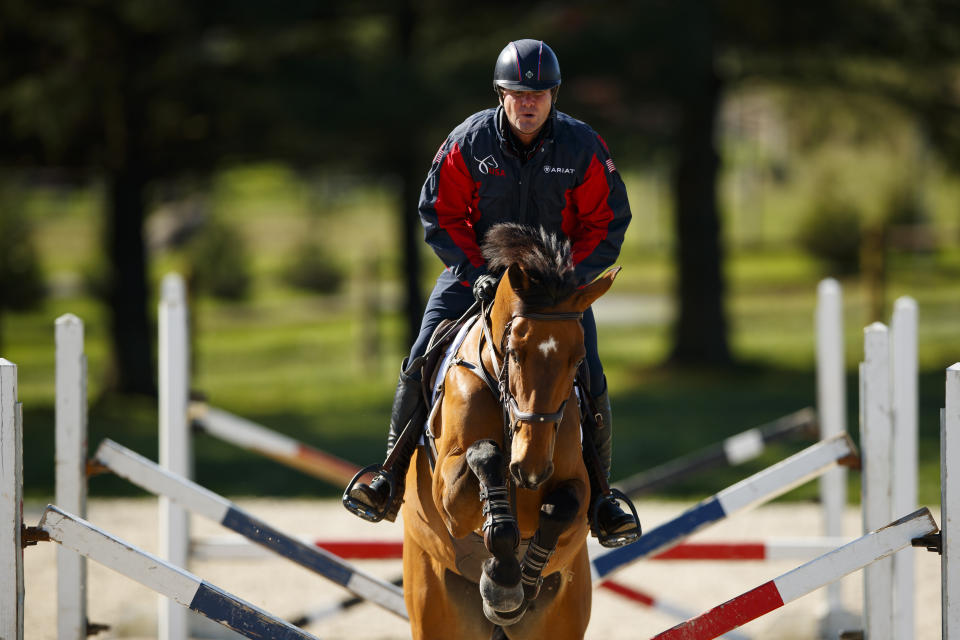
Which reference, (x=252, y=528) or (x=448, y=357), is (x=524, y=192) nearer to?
(x=448, y=357)

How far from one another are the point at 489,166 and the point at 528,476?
1159 millimetres

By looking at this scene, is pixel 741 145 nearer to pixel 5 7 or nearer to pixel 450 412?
pixel 5 7

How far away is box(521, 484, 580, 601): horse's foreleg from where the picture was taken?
3.27 meters

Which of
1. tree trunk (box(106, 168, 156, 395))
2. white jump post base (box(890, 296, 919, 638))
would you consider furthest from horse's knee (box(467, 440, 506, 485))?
tree trunk (box(106, 168, 156, 395))

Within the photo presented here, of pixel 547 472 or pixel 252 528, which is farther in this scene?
pixel 252 528

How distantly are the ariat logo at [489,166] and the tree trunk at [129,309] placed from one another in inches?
412

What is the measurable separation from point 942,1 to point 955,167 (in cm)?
208

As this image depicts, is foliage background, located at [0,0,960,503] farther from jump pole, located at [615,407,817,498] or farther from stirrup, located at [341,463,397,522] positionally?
stirrup, located at [341,463,397,522]

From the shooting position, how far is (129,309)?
44.9 ft

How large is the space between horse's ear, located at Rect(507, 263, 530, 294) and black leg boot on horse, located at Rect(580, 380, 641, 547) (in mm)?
641

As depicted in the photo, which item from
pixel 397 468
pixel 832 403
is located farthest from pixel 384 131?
pixel 397 468

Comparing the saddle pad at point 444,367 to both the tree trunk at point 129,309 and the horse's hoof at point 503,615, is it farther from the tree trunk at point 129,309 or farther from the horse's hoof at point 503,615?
the tree trunk at point 129,309

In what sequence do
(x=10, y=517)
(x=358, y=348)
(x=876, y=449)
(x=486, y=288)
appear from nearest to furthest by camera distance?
(x=486, y=288) → (x=10, y=517) → (x=876, y=449) → (x=358, y=348)

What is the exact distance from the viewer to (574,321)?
3.21 m
